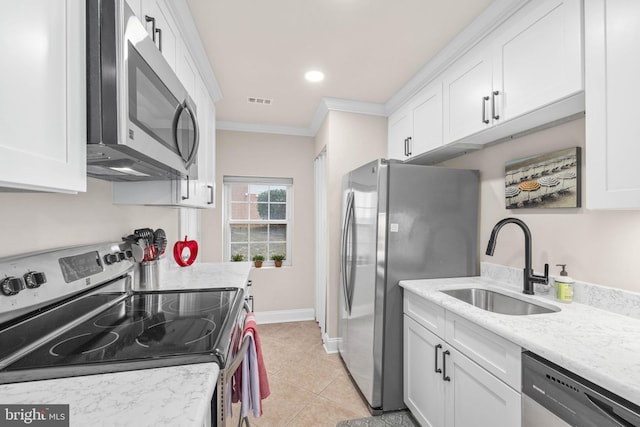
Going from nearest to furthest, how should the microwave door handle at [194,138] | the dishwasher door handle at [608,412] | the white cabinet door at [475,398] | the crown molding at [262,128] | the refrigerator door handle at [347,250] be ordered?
1. the dishwasher door handle at [608,412]
2. the white cabinet door at [475,398]
3. the microwave door handle at [194,138]
4. the refrigerator door handle at [347,250]
5. the crown molding at [262,128]

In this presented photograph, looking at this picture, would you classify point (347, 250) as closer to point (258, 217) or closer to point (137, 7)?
point (258, 217)

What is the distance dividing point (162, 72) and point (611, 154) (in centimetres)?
169

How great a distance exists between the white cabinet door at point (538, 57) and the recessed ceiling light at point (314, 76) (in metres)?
1.24

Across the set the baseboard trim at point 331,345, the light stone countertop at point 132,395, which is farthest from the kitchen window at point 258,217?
the light stone countertop at point 132,395

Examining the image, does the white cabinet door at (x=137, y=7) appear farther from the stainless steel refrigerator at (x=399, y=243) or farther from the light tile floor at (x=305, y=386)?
the light tile floor at (x=305, y=386)

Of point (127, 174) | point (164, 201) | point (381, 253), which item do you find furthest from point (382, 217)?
point (127, 174)

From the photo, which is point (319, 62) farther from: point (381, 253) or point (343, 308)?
point (343, 308)

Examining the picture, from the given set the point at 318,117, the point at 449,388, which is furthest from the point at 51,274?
the point at 318,117

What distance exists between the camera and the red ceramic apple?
213 centimetres

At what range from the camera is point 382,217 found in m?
2.02

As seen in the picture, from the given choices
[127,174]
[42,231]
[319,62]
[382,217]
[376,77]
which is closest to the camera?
[42,231]

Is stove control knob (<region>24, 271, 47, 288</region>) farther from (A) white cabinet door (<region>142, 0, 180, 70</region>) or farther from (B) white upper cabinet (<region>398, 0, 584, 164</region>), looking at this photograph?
(B) white upper cabinet (<region>398, 0, 584, 164</region>)

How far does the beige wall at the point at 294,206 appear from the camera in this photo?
364cm

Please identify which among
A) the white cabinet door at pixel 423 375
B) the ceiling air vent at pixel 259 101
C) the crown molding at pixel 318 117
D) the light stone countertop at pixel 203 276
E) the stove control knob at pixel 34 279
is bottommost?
the white cabinet door at pixel 423 375
